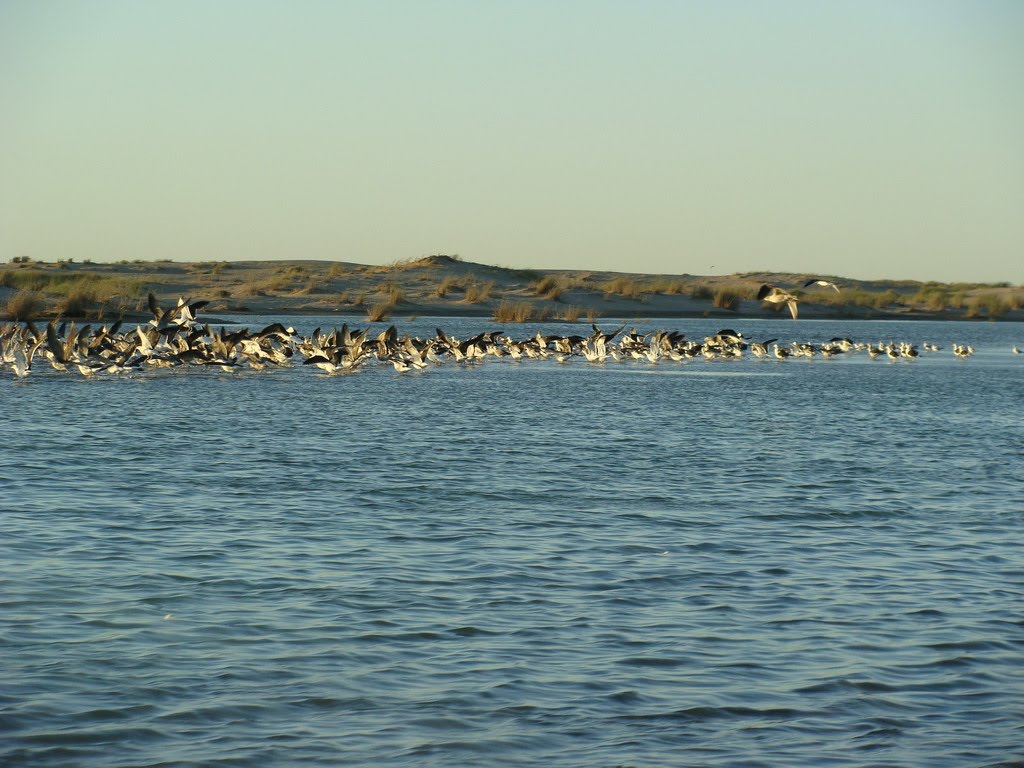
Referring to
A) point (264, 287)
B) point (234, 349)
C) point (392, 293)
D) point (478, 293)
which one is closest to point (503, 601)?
point (234, 349)

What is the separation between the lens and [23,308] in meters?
47.9

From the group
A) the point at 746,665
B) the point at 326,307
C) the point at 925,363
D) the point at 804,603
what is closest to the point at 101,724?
the point at 746,665

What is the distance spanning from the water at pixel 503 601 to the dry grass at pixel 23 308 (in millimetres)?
30825

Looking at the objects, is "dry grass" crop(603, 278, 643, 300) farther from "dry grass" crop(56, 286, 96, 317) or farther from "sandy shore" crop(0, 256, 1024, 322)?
"dry grass" crop(56, 286, 96, 317)

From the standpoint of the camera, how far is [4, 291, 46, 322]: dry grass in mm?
47688

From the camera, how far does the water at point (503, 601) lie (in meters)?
6.16

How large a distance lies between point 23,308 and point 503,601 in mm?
42730

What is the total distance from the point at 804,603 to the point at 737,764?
2900 millimetres

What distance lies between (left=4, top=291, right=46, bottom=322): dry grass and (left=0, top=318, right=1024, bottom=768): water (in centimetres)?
3082

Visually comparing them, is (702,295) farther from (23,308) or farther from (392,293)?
(23,308)

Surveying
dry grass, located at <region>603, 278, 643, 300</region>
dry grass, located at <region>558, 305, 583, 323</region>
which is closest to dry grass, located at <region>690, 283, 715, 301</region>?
dry grass, located at <region>603, 278, 643, 300</region>

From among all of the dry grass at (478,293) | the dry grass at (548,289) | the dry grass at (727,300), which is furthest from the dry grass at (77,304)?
the dry grass at (727,300)

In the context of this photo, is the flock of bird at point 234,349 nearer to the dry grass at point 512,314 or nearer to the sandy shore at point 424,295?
the sandy shore at point 424,295

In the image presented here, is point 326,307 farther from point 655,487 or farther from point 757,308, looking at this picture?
point 655,487
